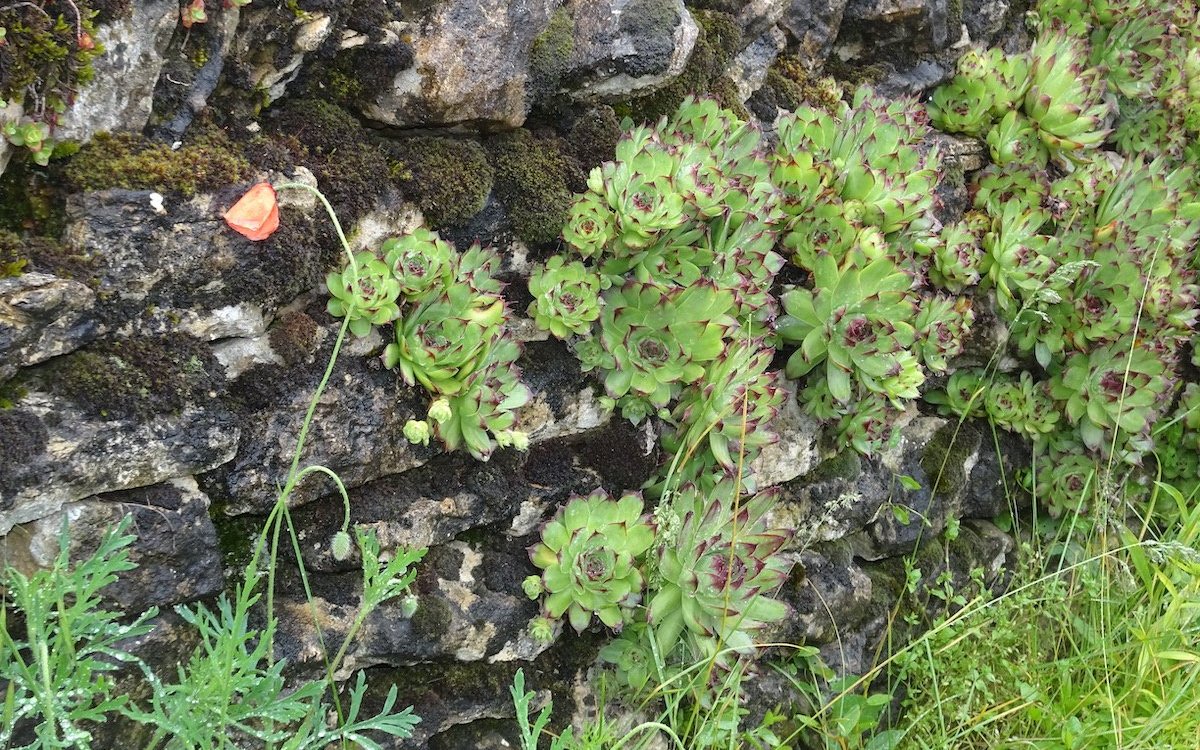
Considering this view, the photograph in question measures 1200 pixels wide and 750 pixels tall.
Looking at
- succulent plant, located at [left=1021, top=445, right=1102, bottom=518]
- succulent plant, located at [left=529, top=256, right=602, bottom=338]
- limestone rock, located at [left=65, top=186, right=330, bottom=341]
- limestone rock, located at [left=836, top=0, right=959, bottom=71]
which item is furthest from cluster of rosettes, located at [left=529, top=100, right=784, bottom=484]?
succulent plant, located at [left=1021, top=445, right=1102, bottom=518]

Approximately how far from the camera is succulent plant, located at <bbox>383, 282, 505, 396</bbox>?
2521 millimetres

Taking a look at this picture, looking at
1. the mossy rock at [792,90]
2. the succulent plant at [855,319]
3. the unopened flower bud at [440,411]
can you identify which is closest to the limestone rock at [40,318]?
the unopened flower bud at [440,411]

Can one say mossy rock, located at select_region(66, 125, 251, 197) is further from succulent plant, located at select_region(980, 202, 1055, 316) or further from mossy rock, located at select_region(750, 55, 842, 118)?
succulent plant, located at select_region(980, 202, 1055, 316)

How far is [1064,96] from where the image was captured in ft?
13.0

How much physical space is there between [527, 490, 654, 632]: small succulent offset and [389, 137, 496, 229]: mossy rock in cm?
95

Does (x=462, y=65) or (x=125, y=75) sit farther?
(x=462, y=65)

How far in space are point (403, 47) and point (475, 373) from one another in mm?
960

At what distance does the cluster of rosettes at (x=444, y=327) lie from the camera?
8.00ft

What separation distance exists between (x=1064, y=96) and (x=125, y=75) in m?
3.72

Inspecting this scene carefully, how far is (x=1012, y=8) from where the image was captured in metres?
4.54

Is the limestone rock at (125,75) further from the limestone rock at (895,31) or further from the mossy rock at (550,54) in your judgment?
the limestone rock at (895,31)

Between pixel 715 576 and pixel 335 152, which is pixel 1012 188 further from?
pixel 335 152

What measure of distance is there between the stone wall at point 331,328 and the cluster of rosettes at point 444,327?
0.08 meters

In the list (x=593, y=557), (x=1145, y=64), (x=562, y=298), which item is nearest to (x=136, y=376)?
(x=562, y=298)
